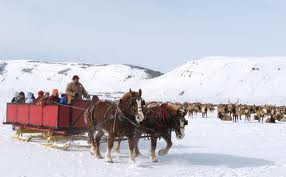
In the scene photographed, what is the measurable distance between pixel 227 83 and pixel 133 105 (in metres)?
131

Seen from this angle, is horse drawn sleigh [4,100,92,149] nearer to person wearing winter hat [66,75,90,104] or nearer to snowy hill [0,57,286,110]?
person wearing winter hat [66,75,90,104]

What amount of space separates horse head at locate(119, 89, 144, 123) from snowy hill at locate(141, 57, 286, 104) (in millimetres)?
109296

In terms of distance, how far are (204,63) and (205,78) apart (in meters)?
18.8

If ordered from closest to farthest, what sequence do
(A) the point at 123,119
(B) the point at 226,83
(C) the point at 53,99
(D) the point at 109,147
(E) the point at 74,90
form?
1. (D) the point at 109,147
2. (A) the point at 123,119
3. (E) the point at 74,90
4. (C) the point at 53,99
5. (B) the point at 226,83

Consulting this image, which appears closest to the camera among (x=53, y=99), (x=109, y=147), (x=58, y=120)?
(x=109, y=147)

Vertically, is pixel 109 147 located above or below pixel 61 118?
below

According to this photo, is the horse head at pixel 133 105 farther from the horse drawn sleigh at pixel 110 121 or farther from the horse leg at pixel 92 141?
the horse leg at pixel 92 141

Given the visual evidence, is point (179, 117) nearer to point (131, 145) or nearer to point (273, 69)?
point (131, 145)

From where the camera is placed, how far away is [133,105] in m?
12.8

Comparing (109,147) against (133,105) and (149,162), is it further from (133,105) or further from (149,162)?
(133,105)

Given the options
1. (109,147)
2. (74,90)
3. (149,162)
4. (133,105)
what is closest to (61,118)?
(74,90)

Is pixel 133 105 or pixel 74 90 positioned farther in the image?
pixel 74 90

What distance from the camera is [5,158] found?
42.9 ft

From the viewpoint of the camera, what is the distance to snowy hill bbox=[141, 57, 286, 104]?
128500mm
